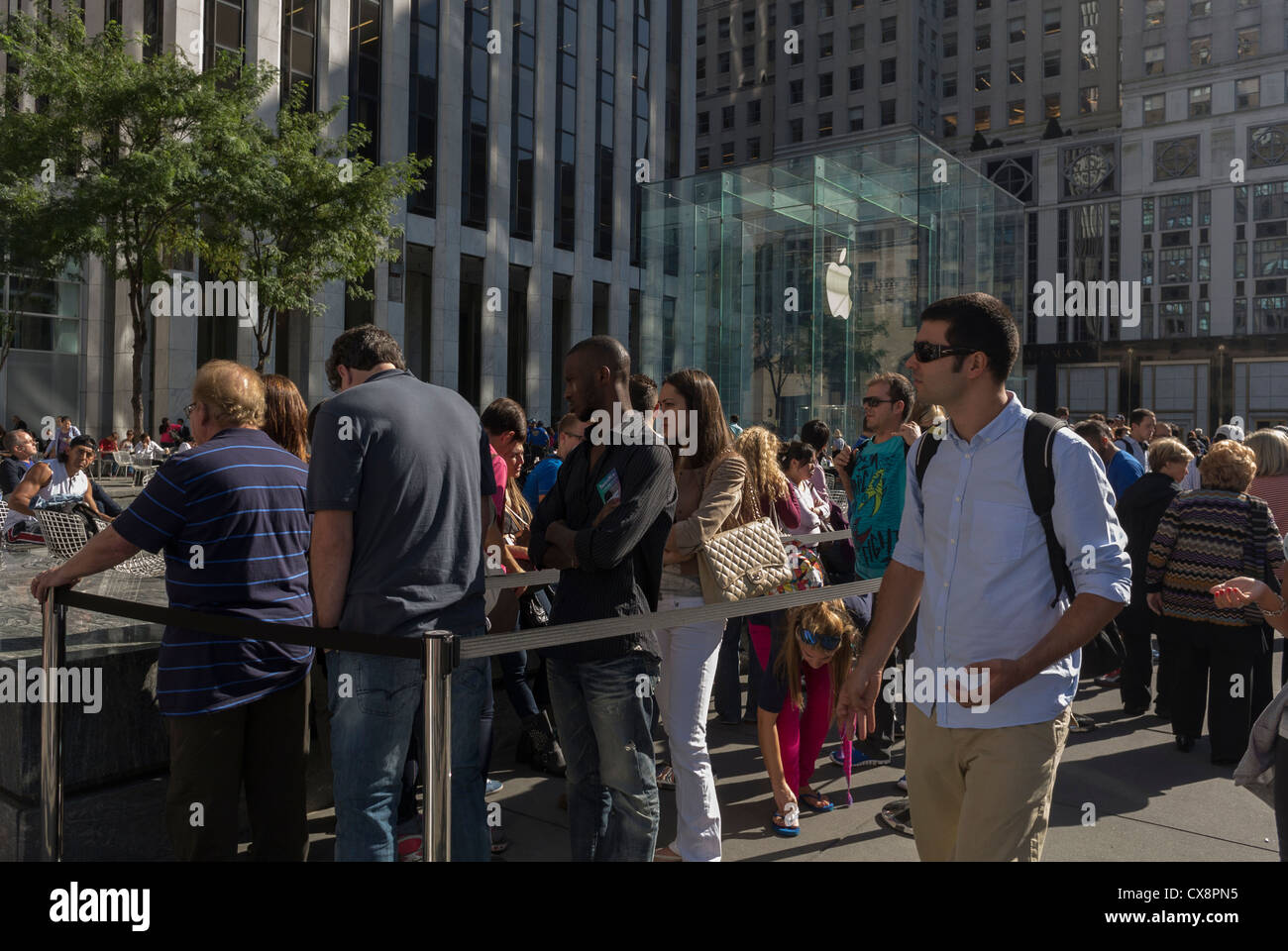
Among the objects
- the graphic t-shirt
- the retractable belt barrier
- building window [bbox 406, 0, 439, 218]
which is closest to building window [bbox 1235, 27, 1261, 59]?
building window [bbox 406, 0, 439, 218]

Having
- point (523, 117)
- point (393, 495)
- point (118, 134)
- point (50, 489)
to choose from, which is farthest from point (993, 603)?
point (523, 117)

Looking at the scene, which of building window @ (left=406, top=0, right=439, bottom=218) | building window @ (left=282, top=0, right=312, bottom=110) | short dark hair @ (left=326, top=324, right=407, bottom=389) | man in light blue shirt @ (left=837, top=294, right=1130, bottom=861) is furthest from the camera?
building window @ (left=406, top=0, right=439, bottom=218)

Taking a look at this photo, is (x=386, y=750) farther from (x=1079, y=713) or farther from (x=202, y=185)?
(x=202, y=185)

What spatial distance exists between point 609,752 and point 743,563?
1.18 metres

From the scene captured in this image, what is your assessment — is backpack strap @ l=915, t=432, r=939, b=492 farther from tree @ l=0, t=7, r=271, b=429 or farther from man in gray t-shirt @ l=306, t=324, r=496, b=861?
tree @ l=0, t=7, r=271, b=429

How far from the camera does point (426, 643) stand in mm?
3004

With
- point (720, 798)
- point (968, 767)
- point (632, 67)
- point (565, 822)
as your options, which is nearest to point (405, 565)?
point (968, 767)

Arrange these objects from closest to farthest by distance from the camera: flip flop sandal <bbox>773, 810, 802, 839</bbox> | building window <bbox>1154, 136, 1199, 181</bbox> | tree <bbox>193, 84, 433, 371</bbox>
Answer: flip flop sandal <bbox>773, 810, 802, 839</bbox> → tree <bbox>193, 84, 433, 371</bbox> → building window <bbox>1154, 136, 1199, 181</bbox>

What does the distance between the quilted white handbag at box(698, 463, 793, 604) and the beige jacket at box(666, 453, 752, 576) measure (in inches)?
2.0

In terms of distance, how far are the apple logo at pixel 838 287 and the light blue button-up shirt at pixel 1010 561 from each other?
16.4 m

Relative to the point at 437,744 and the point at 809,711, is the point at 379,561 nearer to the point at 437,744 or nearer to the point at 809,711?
the point at 437,744

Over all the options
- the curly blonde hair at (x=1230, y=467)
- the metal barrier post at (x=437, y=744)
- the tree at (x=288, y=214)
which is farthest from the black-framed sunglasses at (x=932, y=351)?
the tree at (x=288, y=214)

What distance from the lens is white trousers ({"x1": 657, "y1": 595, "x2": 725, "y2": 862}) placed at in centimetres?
413
